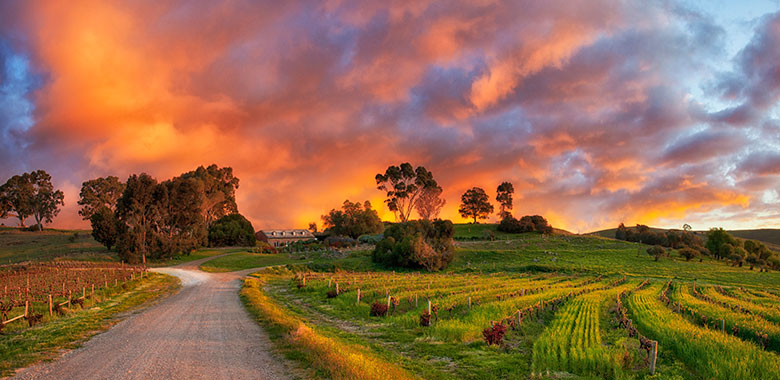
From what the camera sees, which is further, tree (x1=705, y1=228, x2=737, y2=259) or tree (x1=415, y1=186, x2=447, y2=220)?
tree (x1=415, y1=186, x2=447, y2=220)

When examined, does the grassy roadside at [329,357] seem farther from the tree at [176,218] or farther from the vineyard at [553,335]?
the tree at [176,218]

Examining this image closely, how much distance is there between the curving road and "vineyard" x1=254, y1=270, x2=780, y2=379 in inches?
202

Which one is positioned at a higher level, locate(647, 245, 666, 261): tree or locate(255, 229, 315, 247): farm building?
locate(255, 229, 315, 247): farm building

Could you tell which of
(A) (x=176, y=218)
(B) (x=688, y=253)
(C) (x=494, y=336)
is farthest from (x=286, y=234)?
(C) (x=494, y=336)

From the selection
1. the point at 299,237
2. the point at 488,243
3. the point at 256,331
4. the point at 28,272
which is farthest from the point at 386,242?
the point at 299,237

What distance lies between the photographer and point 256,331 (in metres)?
19.7

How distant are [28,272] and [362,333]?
4587 centimetres

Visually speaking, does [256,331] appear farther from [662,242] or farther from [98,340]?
[662,242]

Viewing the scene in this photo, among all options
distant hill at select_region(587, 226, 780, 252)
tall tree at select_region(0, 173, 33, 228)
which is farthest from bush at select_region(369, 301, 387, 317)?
distant hill at select_region(587, 226, 780, 252)

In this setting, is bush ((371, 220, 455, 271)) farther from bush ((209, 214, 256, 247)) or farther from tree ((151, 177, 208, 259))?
bush ((209, 214, 256, 247))

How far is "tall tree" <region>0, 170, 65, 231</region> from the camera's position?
122312mm

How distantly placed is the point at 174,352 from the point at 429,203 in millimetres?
108489

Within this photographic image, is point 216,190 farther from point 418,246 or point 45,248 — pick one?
point 418,246

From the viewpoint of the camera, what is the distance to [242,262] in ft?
236
